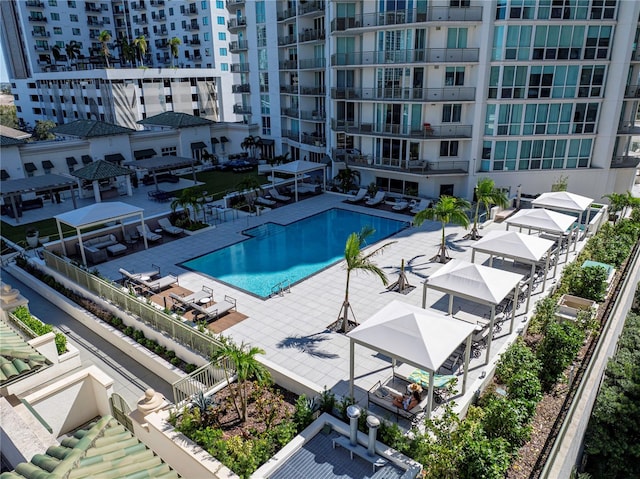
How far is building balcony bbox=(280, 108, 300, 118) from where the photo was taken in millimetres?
41688

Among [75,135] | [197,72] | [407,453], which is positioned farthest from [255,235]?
[197,72]

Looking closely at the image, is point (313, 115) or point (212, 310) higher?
point (313, 115)

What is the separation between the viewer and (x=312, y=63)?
38688mm

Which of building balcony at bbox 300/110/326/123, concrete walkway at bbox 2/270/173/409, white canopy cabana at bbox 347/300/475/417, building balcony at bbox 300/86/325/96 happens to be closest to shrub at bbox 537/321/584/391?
white canopy cabana at bbox 347/300/475/417

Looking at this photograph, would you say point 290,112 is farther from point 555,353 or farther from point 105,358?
point 555,353

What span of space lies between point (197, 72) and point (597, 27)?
47399 mm

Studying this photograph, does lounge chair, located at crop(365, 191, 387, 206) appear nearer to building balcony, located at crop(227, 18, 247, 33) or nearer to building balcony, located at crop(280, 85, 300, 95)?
building balcony, located at crop(280, 85, 300, 95)

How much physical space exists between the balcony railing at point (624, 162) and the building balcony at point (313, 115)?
21.9 m

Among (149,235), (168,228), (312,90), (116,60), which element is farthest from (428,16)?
(116,60)

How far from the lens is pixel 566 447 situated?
34.6ft

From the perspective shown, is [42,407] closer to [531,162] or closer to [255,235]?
[255,235]

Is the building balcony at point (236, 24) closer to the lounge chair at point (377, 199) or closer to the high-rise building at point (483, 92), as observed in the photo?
the high-rise building at point (483, 92)

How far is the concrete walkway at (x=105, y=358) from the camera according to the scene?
1462 centimetres

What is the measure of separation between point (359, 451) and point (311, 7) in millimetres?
36006
